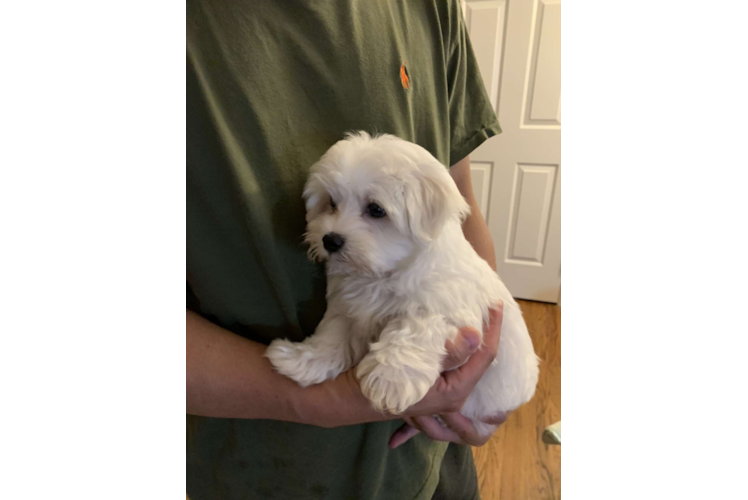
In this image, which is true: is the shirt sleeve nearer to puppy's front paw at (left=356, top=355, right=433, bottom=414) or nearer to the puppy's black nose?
the puppy's black nose

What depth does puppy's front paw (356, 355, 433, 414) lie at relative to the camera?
0.74 m

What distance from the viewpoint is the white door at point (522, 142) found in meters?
3.29

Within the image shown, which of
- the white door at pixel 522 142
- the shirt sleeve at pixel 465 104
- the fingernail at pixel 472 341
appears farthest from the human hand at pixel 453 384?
the white door at pixel 522 142

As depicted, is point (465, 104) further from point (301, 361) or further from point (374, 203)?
point (301, 361)

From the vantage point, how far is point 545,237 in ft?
12.4

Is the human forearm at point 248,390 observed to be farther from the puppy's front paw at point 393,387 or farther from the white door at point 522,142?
the white door at point 522,142

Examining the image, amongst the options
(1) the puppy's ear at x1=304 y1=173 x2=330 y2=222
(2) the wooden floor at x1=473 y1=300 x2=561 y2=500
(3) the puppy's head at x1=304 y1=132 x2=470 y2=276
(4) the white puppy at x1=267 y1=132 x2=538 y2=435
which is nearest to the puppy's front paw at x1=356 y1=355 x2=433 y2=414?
(4) the white puppy at x1=267 y1=132 x2=538 y2=435

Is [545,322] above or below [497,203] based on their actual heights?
below
